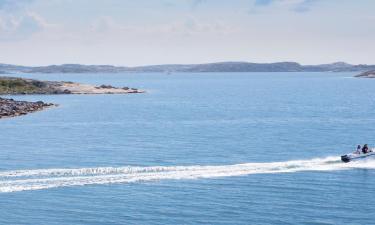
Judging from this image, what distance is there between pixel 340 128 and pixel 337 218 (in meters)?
57.7

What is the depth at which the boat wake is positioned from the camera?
58834 mm

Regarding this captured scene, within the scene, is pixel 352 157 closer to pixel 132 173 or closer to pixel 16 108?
pixel 132 173

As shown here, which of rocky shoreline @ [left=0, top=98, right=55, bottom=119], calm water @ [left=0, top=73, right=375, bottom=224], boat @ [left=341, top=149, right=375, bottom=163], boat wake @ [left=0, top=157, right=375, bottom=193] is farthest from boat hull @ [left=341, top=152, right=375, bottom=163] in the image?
rocky shoreline @ [left=0, top=98, right=55, bottom=119]

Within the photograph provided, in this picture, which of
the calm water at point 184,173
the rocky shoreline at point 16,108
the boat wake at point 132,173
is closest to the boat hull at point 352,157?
the boat wake at point 132,173

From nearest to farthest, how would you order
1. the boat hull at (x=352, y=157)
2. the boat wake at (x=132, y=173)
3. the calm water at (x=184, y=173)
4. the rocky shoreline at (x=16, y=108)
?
the calm water at (x=184, y=173) → the boat wake at (x=132, y=173) → the boat hull at (x=352, y=157) → the rocky shoreline at (x=16, y=108)

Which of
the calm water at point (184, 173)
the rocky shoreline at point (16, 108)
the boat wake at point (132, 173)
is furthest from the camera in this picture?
the rocky shoreline at point (16, 108)

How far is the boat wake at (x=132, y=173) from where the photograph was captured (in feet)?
193

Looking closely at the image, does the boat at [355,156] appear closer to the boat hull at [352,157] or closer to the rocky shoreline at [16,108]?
the boat hull at [352,157]

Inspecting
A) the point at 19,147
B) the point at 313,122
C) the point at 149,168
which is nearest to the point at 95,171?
the point at 149,168

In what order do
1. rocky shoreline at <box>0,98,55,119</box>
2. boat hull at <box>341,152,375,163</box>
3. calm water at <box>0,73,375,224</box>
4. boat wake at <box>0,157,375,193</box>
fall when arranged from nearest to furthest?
calm water at <box>0,73,375,224</box> < boat wake at <box>0,157,375,193</box> < boat hull at <box>341,152,375,163</box> < rocky shoreline at <box>0,98,55,119</box>

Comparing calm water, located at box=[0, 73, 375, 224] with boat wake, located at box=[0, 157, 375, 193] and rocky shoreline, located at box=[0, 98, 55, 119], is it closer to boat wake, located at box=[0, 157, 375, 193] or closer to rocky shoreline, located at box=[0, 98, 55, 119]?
boat wake, located at box=[0, 157, 375, 193]

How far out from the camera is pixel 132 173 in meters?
62.8

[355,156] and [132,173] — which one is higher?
[355,156]

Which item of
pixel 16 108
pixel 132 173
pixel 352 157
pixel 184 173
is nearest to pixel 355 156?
pixel 352 157
